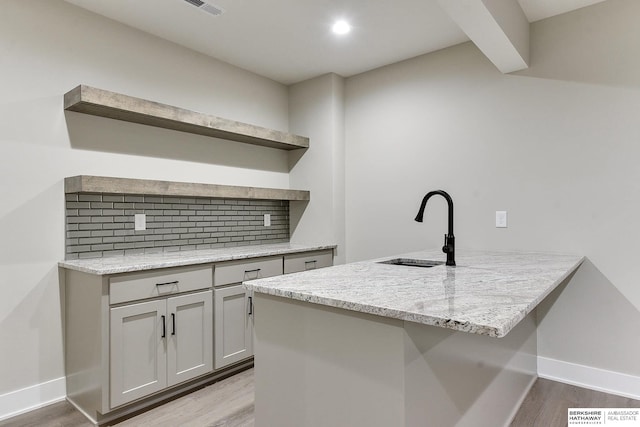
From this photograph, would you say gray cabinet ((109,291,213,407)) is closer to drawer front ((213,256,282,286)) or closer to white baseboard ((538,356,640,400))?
drawer front ((213,256,282,286))

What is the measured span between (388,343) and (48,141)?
2449 mm

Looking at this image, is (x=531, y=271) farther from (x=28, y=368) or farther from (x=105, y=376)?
(x=28, y=368)

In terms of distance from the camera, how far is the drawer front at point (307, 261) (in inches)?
128

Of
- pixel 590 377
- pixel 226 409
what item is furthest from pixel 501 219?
pixel 226 409

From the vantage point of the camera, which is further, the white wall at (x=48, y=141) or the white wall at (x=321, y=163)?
the white wall at (x=321, y=163)

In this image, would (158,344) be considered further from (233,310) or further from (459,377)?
(459,377)

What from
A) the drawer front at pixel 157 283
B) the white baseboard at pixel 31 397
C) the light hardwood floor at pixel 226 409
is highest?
the drawer front at pixel 157 283

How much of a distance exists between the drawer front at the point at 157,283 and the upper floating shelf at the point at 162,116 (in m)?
1.08

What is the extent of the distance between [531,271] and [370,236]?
1.84 meters

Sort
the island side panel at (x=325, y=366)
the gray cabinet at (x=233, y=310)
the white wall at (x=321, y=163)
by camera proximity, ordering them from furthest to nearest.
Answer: the white wall at (x=321, y=163) → the gray cabinet at (x=233, y=310) → the island side panel at (x=325, y=366)

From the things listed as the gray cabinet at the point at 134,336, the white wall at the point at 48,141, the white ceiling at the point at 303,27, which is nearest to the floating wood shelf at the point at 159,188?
the white wall at the point at 48,141

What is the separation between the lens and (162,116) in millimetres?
2730

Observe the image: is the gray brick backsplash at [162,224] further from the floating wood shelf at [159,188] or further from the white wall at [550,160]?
the white wall at [550,160]

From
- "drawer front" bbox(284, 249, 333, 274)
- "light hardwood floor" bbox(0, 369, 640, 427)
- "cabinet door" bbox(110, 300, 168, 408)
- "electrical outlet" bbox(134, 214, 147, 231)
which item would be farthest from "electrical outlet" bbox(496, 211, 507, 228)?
"electrical outlet" bbox(134, 214, 147, 231)
